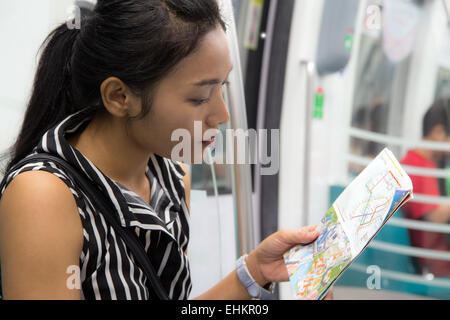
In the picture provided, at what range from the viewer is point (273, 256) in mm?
955

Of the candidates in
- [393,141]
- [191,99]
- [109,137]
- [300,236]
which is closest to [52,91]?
[109,137]

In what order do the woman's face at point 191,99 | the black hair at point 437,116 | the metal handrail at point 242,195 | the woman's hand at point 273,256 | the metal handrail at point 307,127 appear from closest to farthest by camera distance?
1. the woman's face at point 191,99
2. the woman's hand at point 273,256
3. the metal handrail at point 242,195
4. the black hair at point 437,116
5. the metal handrail at point 307,127

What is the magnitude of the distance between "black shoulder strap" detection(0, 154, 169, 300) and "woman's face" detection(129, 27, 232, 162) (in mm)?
118

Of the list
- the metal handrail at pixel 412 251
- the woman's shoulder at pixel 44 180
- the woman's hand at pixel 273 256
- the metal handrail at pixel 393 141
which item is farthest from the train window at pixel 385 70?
the woman's shoulder at pixel 44 180

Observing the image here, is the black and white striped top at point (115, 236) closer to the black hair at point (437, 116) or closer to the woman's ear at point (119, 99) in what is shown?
the woman's ear at point (119, 99)

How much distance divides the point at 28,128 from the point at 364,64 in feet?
4.31

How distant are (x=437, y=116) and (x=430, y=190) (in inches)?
9.9

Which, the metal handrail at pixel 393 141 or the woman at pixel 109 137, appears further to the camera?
the metal handrail at pixel 393 141

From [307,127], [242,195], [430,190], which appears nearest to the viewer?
[242,195]

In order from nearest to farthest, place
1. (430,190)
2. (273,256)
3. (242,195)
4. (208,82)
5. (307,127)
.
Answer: (208,82)
(273,256)
(242,195)
(430,190)
(307,127)

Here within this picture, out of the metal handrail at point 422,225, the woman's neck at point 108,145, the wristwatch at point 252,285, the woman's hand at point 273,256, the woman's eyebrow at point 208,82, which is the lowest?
the metal handrail at point 422,225

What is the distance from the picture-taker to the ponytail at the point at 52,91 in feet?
2.82

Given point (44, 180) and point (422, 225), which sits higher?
point (44, 180)

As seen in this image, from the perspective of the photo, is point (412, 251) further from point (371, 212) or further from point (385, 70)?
point (371, 212)
